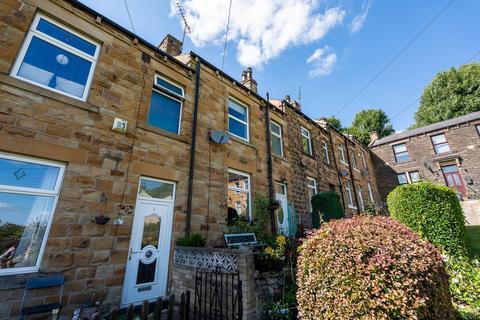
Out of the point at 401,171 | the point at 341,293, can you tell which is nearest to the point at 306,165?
the point at 341,293

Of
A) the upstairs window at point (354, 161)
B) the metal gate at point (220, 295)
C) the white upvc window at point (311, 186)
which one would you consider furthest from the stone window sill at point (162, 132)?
the upstairs window at point (354, 161)

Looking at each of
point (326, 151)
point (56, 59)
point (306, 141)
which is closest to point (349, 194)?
point (326, 151)

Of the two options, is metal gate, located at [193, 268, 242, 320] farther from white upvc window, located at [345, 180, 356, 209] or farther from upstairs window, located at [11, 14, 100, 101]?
white upvc window, located at [345, 180, 356, 209]

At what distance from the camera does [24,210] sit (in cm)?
407

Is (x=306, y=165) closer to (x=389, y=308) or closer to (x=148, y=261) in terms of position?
(x=148, y=261)

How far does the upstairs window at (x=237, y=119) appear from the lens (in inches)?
352

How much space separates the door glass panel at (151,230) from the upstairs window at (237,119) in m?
4.43

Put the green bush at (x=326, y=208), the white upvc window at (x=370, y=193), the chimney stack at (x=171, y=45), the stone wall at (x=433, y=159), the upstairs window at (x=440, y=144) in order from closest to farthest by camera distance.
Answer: the chimney stack at (x=171, y=45) < the green bush at (x=326, y=208) < the stone wall at (x=433, y=159) < the white upvc window at (x=370, y=193) < the upstairs window at (x=440, y=144)

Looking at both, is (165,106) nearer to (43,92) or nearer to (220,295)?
(43,92)

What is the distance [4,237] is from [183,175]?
3.63m

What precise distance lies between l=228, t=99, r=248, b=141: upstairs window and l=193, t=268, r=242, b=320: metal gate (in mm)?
5663

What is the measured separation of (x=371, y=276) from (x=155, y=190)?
500 cm

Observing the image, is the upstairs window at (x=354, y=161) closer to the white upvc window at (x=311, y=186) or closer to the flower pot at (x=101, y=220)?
the white upvc window at (x=311, y=186)

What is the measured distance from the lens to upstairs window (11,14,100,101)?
4.73 meters
